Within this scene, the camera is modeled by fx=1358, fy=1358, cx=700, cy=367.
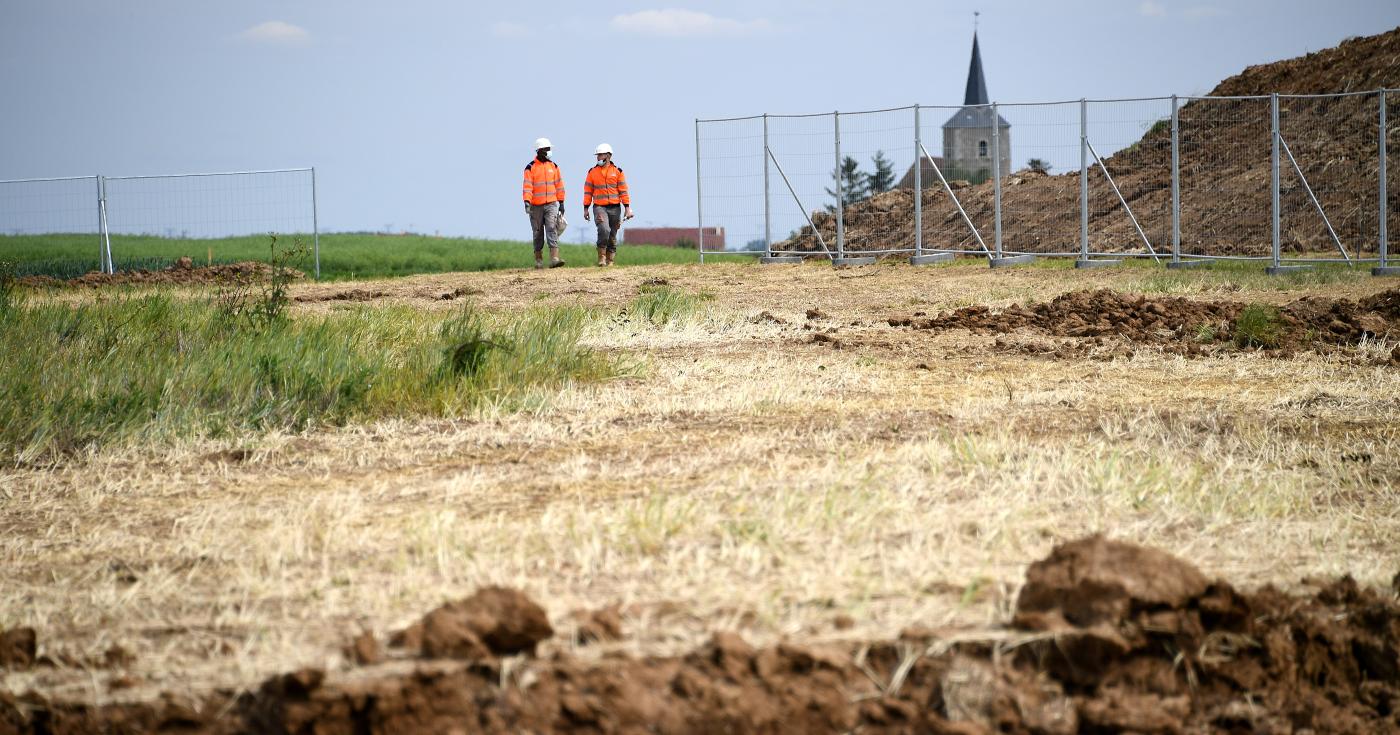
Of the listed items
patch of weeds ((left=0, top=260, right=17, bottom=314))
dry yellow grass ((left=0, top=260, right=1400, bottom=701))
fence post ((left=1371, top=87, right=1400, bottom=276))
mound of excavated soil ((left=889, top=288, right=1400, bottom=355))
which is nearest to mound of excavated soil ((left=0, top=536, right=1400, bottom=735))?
dry yellow grass ((left=0, top=260, right=1400, bottom=701))

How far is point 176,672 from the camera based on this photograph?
3.45 meters

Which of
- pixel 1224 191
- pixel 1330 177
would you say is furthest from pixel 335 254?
pixel 1330 177

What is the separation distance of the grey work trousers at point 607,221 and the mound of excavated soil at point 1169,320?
10.1 metres

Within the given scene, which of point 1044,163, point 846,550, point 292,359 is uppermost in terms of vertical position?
point 1044,163

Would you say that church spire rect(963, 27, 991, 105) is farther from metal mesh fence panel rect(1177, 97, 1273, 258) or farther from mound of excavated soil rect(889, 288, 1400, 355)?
mound of excavated soil rect(889, 288, 1400, 355)

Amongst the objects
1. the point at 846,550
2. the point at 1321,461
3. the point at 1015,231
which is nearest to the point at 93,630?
the point at 846,550

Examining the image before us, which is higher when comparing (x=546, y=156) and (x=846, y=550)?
(x=546, y=156)

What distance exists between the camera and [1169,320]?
34.9ft

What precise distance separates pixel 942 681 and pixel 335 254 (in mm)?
30398

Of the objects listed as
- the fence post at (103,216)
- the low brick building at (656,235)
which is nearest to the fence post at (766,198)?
the fence post at (103,216)

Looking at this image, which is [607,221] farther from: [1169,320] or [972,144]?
[1169,320]

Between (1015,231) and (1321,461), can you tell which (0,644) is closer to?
(1321,461)

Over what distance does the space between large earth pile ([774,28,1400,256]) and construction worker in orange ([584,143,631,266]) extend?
4.56 metres

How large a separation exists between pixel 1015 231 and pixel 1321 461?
18.8 m
